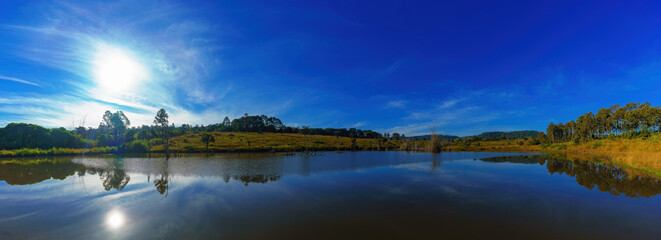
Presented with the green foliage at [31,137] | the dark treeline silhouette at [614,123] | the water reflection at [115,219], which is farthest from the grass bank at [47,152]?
the dark treeline silhouette at [614,123]

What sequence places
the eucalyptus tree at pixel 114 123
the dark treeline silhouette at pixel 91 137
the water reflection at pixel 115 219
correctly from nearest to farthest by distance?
the water reflection at pixel 115 219
the dark treeline silhouette at pixel 91 137
the eucalyptus tree at pixel 114 123

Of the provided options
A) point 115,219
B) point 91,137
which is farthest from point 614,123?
point 91,137

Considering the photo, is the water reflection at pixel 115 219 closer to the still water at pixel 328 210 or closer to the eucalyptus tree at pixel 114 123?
the still water at pixel 328 210

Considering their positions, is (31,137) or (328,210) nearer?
(328,210)

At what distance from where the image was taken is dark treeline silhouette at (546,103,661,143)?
192 ft

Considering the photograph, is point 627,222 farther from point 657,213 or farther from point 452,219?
point 452,219

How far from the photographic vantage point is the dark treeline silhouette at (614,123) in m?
58.5

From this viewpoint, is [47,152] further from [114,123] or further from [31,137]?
[114,123]

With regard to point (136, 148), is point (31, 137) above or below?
above

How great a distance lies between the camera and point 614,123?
71250 millimetres

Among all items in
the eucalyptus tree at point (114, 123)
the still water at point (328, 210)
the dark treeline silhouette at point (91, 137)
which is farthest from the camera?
the eucalyptus tree at point (114, 123)

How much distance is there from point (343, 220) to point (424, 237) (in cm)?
315

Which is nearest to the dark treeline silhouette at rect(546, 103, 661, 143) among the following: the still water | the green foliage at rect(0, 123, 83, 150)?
the still water

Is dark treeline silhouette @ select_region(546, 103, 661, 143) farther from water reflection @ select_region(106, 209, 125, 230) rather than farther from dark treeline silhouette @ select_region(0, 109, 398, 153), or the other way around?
dark treeline silhouette @ select_region(0, 109, 398, 153)
